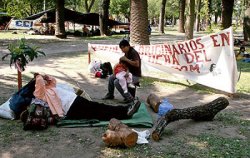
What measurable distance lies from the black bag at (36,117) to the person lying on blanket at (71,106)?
24 centimetres

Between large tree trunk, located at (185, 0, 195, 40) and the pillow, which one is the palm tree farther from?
large tree trunk, located at (185, 0, 195, 40)

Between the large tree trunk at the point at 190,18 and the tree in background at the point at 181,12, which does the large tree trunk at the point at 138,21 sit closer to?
the large tree trunk at the point at 190,18

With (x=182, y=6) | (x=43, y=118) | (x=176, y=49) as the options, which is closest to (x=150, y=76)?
(x=176, y=49)

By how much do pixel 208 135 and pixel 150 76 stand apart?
550 cm

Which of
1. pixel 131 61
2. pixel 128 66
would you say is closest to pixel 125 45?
pixel 131 61

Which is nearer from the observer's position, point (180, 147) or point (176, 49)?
point (180, 147)

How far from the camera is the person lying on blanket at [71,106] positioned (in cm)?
605

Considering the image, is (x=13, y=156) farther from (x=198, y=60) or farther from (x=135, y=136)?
(x=198, y=60)

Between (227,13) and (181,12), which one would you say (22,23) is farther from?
(227,13)

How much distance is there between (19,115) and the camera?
627 centimetres

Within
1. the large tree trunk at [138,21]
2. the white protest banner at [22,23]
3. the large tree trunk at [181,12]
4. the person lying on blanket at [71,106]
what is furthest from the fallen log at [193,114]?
the large tree trunk at [181,12]

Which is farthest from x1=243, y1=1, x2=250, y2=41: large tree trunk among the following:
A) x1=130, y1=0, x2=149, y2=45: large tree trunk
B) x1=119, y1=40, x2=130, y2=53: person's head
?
x1=119, y1=40, x2=130, y2=53: person's head

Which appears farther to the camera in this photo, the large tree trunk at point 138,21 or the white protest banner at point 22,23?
the white protest banner at point 22,23

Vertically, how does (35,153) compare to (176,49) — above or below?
below
